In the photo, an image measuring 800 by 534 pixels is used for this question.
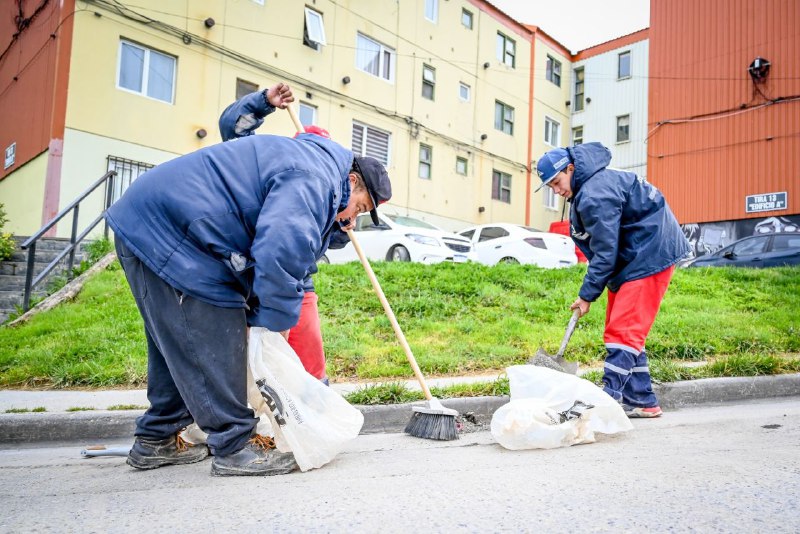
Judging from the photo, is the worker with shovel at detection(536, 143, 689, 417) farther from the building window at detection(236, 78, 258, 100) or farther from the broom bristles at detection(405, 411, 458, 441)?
the building window at detection(236, 78, 258, 100)

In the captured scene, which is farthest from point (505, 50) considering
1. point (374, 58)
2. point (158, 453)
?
point (158, 453)

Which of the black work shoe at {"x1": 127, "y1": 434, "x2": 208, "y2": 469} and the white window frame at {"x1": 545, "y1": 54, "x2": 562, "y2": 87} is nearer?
the black work shoe at {"x1": 127, "y1": 434, "x2": 208, "y2": 469}

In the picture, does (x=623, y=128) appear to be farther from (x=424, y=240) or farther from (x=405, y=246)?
(x=405, y=246)

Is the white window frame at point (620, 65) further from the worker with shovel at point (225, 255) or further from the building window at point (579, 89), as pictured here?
the worker with shovel at point (225, 255)

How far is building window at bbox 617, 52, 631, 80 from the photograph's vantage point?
2633cm

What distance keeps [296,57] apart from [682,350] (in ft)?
45.7

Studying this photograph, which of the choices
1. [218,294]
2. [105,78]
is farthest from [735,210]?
[218,294]

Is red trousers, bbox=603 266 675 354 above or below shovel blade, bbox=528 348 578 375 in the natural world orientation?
above

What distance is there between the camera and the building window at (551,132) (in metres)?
27.0

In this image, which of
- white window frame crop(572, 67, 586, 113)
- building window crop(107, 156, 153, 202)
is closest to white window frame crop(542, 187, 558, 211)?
white window frame crop(572, 67, 586, 113)

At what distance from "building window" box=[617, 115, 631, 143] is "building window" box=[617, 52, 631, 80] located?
1726 mm

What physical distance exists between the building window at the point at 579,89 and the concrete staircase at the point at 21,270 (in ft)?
75.8

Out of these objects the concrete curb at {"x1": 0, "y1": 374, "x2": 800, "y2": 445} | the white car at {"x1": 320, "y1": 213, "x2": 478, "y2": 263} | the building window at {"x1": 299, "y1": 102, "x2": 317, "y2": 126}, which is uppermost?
the building window at {"x1": 299, "y1": 102, "x2": 317, "y2": 126}

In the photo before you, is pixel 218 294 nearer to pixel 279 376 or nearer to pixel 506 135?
pixel 279 376
